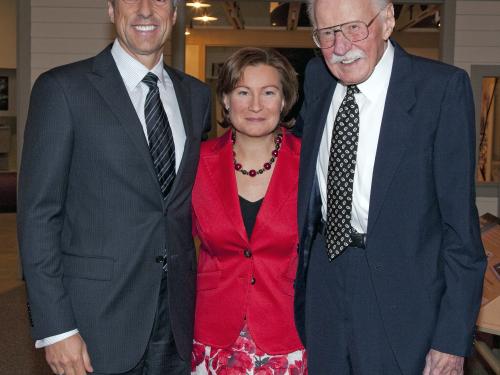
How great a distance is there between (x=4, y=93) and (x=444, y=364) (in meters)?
14.8

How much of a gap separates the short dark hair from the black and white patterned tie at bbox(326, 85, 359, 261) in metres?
0.55

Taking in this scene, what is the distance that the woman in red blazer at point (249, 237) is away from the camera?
283cm

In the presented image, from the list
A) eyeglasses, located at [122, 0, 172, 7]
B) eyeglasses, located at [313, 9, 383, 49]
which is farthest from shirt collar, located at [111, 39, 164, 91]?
eyeglasses, located at [313, 9, 383, 49]

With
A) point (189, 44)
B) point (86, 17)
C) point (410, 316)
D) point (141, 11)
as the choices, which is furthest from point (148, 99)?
point (189, 44)

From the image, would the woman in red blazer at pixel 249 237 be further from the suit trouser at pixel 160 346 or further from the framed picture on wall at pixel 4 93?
the framed picture on wall at pixel 4 93

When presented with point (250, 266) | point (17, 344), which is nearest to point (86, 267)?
point (250, 266)

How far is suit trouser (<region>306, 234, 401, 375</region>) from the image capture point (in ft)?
7.96

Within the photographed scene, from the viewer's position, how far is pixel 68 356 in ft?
7.72

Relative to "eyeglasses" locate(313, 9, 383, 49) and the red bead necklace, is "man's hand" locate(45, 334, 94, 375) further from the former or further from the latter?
"eyeglasses" locate(313, 9, 383, 49)

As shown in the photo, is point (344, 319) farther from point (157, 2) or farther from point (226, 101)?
point (157, 2)

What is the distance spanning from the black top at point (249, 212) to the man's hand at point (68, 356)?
801 mm

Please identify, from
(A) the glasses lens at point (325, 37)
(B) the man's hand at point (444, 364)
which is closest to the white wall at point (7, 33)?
(A) the glasses lens at point (325, 37)

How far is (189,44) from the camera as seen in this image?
15422 mm

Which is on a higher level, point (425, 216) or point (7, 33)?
point (7, 33)
